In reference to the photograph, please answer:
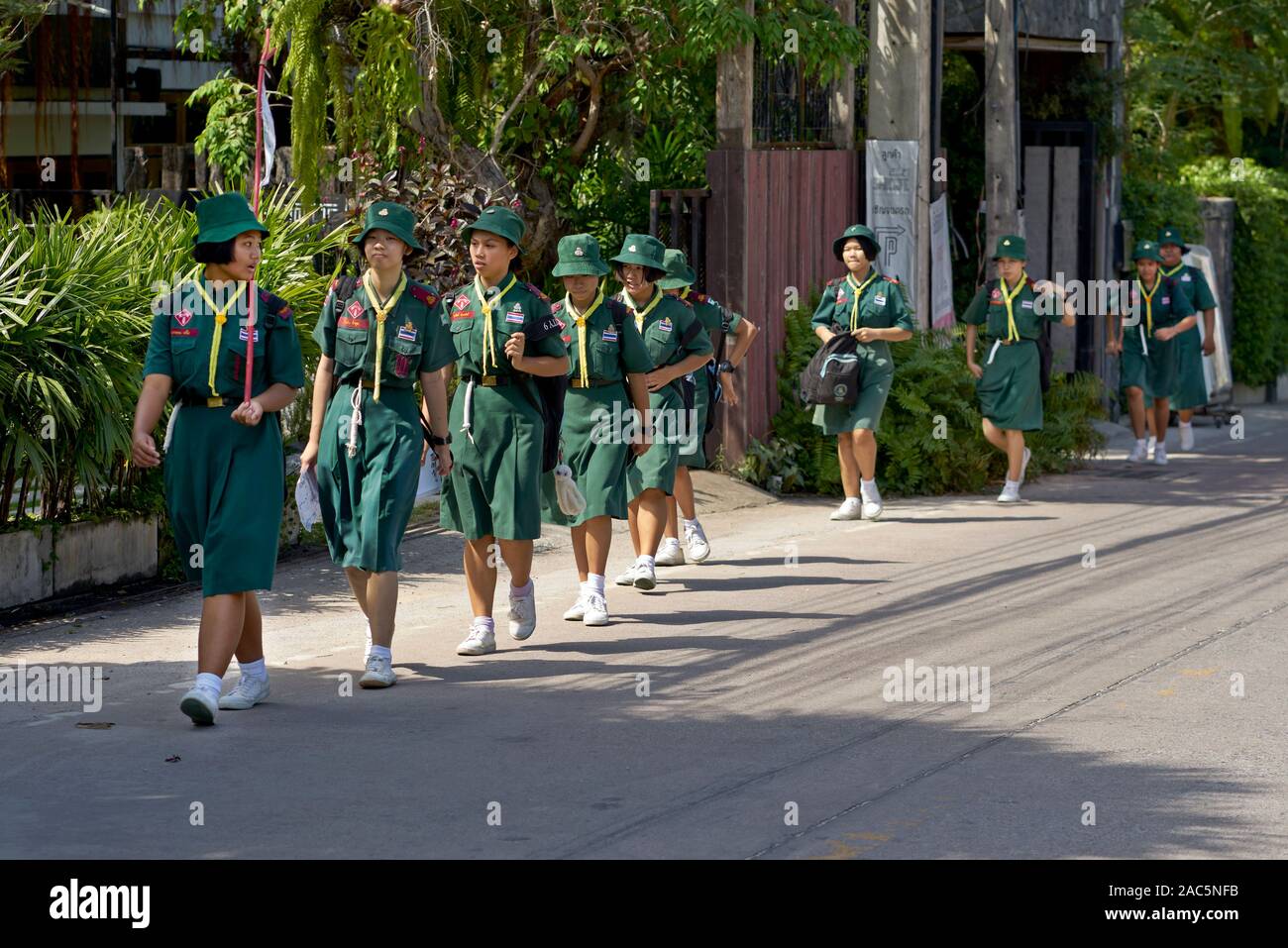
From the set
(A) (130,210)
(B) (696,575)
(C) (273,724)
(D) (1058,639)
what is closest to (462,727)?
(C) (273,724)

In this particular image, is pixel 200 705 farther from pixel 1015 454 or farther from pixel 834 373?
pixel 1015 454

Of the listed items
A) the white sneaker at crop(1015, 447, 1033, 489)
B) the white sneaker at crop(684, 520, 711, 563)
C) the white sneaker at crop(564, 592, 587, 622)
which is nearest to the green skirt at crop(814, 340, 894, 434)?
the white sneaker at crop(1015, 447, 1033, 489)

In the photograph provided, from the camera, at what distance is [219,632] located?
7.62 meters

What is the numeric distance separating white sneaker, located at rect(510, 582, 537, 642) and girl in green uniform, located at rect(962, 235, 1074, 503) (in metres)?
6.03

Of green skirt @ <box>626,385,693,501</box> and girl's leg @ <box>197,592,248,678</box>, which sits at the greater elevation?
green skirt @ <box>626,385,693,501</box>

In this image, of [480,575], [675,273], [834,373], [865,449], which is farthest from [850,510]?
[480,575]

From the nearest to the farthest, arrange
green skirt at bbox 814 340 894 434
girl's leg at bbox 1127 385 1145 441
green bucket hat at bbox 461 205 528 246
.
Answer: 1. green bucket hat at bbox 461 205 528 246
2. green skirt at bbox 814 340 894 434
3. girl's leg at bbox 1127 385 1145 441

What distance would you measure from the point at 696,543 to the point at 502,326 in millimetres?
3345

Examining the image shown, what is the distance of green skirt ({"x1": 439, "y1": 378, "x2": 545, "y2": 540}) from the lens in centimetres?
901

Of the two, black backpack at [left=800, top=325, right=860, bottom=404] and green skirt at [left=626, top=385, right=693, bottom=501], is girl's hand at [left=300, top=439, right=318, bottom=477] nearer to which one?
green skirt at [left=626, top=385, right=693, bottom=501]

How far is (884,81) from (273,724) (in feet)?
33.4

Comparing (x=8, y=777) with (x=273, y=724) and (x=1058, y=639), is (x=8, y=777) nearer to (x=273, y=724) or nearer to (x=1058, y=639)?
(x=273, y=724)

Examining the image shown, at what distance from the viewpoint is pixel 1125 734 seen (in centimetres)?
753

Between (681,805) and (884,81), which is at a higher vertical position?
(884,81)
